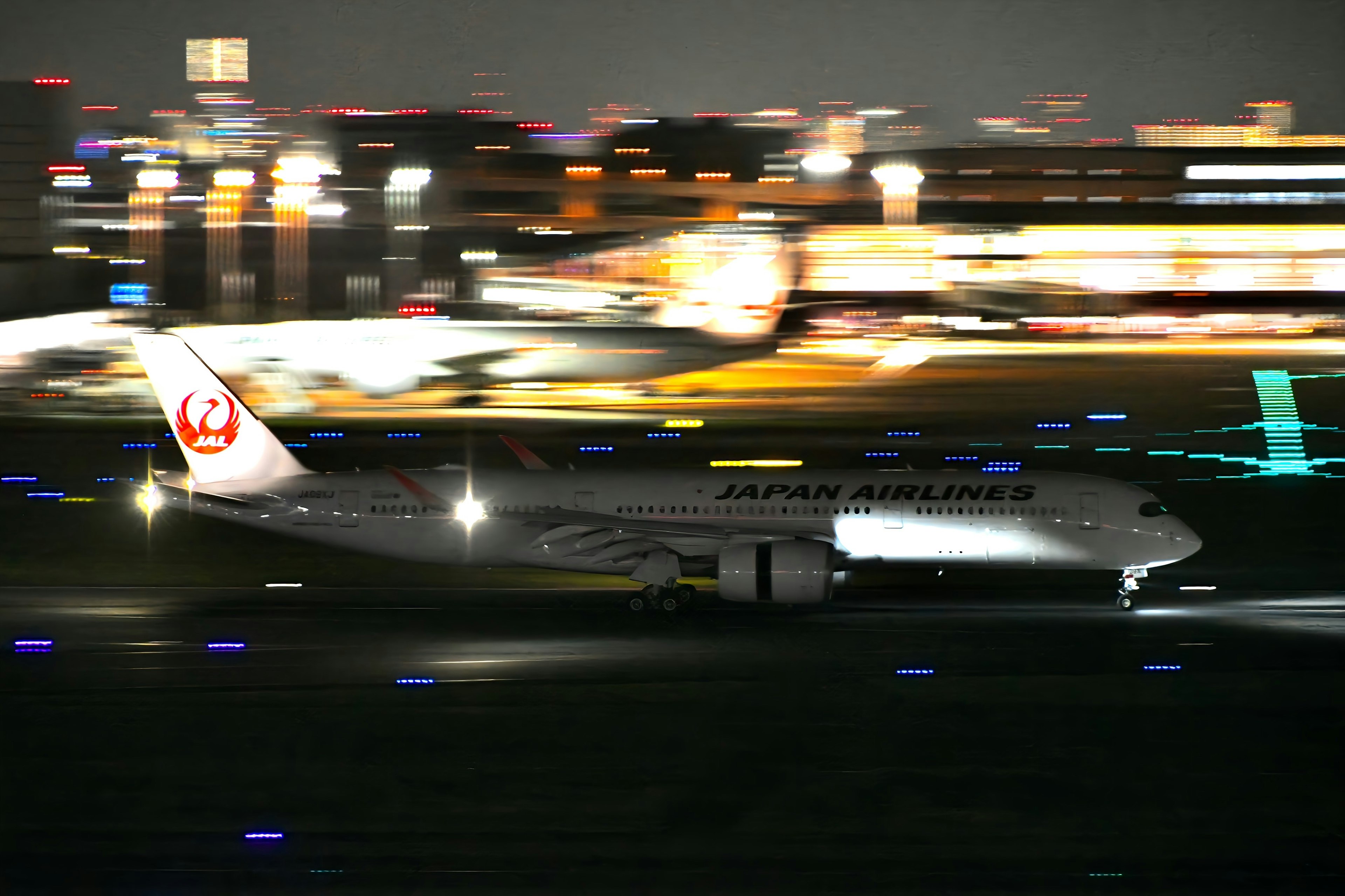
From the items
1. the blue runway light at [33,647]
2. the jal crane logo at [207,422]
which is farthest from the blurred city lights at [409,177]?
the blue runway light at [33,647]

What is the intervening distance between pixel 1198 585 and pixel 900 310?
10070 cm

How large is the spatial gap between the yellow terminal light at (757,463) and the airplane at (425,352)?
26.4 meters

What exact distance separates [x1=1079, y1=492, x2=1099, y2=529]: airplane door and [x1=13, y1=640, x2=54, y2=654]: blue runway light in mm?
21285

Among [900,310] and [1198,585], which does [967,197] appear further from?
[1198,585]

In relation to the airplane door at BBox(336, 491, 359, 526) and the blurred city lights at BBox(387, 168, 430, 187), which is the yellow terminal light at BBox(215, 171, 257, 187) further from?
the airplane door at BBox(336, 491, 359, 526)

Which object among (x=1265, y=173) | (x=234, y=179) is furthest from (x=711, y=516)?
(x=234, y=179)

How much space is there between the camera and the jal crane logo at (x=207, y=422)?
1196 inches

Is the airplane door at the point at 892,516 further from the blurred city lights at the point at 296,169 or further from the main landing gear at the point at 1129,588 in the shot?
the blurred city lights at the point at 296,169

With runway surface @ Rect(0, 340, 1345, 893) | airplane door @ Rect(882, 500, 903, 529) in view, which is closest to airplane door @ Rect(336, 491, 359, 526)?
runway surface @ Rect(0, 340, 1345, 893)

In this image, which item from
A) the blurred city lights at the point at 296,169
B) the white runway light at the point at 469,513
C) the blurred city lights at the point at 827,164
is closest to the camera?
the white runway light at the point at 469,513

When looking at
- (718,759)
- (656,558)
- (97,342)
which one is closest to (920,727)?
(718,759)

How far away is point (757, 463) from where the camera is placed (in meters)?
43.1

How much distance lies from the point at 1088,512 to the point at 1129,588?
Result: 6.10ft

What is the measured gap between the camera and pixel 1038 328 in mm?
111750
